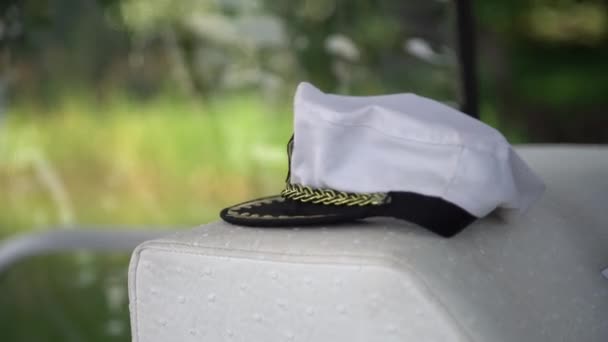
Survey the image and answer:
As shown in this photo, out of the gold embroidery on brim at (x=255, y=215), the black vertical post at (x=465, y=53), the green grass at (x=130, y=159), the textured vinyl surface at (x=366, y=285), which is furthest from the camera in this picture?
the green grass at (x=130, y=159)

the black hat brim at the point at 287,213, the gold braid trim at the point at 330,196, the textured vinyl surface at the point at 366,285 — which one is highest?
the gold braid trim at the point at 330,196

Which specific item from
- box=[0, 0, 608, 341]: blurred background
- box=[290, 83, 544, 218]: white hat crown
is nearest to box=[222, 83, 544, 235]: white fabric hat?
box=[290, 83, 544, 218]: white hat crown

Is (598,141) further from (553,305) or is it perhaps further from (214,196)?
(553,305)

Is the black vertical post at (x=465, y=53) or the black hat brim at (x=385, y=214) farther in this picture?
the black vertical post at (x=465, y=53)

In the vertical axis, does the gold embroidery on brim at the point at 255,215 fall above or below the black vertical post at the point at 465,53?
above

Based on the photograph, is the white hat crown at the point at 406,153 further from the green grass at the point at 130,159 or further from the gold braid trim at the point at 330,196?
the green grass at the point at 130,159

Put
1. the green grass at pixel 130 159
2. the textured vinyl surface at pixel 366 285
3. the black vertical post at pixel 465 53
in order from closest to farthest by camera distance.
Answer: the textured vinyl surface at pixel 366 285
the black vertical post at pixel 465 53
the green grass at pixel 130 159

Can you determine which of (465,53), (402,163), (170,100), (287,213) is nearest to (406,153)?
(402,163)

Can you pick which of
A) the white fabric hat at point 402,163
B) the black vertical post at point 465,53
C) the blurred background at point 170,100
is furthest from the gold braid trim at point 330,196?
the blurred background at point 170,100
